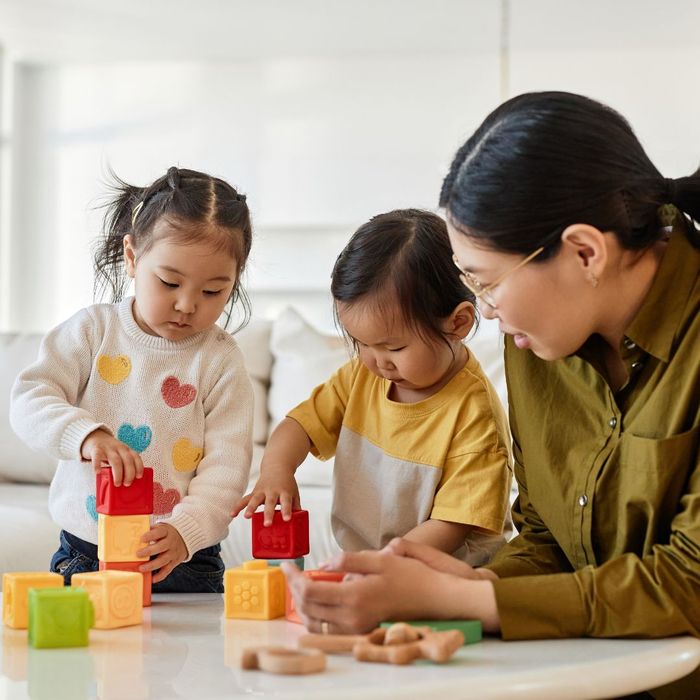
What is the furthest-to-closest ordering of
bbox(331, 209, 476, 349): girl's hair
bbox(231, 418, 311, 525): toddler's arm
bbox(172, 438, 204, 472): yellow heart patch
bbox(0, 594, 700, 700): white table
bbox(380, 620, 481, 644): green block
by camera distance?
bbox(172, 438, 204, 472): yellow heart patch → bbox(331, 209, 476, 349): girl's hair → bbox(231, 418, 311, 525): toddler's arm → bbox(380, 620, 481, 644): green block → bbox(0, 594, 700, 700): white table

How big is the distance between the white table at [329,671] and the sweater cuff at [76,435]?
1.10 feet

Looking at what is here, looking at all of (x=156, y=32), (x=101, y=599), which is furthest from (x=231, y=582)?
(x=156, y=32)

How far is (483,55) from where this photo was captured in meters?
6.26

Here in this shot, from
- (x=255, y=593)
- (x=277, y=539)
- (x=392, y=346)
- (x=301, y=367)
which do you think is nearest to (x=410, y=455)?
(x=392, y=346)

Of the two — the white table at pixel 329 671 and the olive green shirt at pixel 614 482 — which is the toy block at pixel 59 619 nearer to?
the white table at pixel 329 671

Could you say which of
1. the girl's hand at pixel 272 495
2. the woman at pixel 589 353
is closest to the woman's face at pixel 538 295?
the woman at pixel 589 353

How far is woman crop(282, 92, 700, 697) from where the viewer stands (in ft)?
3.32

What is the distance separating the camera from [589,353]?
1241 millimetres

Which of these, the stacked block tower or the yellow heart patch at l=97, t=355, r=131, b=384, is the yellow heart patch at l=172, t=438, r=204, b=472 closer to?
the yellow heart patch at l=97, t=355, r=131, b=384

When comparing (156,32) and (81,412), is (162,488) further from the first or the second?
(156,32)

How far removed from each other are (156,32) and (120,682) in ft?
18.6

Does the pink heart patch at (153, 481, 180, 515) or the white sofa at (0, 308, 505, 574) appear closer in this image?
the pink heart patch at (153, 481, 180, 515)

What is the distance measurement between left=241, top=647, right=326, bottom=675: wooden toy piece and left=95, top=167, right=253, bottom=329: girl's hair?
0.78m

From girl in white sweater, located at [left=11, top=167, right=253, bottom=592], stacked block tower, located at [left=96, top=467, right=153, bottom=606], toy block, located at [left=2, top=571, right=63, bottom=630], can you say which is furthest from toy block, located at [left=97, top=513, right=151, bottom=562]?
girl in white sweater, located at [left=11, top=167, right=253, bottom=592]
